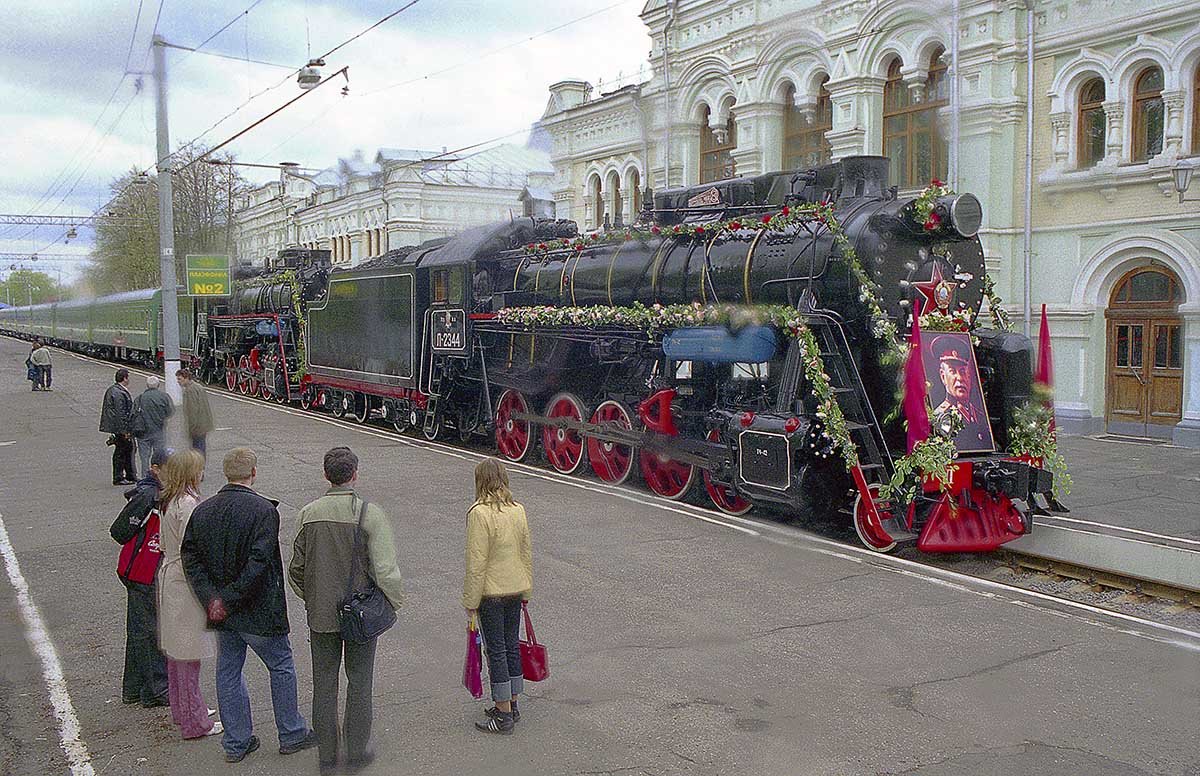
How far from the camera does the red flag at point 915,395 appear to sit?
8219mm

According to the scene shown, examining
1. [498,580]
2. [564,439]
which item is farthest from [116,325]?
[498,580]

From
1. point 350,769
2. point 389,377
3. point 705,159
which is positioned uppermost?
point 705,159

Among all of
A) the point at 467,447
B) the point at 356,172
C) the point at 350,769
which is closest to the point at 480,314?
the point at 467,447

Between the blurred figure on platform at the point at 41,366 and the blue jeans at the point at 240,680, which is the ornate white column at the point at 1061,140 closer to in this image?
the blue jeans at the point at 240,680

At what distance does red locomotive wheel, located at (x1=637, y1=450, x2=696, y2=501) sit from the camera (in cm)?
1087

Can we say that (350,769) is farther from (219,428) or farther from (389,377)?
(219,428)

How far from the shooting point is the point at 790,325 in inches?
351

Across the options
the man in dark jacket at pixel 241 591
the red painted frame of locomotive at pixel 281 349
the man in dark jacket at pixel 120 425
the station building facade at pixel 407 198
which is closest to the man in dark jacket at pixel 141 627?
the man in dark jacket at pixel 241 591

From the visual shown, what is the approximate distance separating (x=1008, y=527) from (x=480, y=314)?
803 cm

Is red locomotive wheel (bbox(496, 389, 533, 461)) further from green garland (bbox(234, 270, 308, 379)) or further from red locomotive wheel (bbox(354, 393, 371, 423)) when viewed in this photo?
green garland (bbox(234, 270, 308, 379))

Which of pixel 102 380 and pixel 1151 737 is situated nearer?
pixel 1151 737

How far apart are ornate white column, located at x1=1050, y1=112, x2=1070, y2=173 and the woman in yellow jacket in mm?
14644

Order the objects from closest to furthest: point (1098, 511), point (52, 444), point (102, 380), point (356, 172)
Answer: point (1098, 511) < point (52, 444) < point (102, 380) < point (356, 172)

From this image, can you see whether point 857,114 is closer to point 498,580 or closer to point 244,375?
point 498,580
